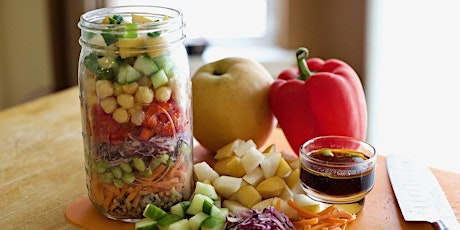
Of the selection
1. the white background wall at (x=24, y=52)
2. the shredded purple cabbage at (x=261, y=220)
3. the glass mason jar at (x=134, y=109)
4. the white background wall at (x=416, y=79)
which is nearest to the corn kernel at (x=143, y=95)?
the glass mason jar at (x=134, y=109)

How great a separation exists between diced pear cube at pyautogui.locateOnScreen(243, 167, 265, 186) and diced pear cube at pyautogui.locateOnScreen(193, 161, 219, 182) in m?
0.05

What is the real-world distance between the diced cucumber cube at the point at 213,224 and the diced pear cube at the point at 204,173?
155 millimetres

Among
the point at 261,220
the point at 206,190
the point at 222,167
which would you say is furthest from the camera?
the point at 222,167

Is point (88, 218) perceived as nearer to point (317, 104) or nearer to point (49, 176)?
Result: point (49, 176)

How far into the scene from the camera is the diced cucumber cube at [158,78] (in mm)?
1046

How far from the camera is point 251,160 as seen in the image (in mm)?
1190

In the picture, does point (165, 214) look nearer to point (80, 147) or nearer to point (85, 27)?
point (85, 27)

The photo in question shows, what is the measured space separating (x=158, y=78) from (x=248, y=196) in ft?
0.81

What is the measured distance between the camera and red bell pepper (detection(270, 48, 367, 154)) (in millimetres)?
1282

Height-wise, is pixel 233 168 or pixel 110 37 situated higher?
pixel 110 37

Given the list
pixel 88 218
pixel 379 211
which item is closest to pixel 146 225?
pixel 88 218

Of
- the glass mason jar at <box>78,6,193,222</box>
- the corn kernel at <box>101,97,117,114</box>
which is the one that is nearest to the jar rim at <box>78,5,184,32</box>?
the glass mason jar at <box>78,6,193,222</box>

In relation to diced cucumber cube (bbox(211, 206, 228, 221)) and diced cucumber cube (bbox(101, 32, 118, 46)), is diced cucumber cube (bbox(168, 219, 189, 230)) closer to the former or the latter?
diced cucumber cube (bbox(211, 206, 228, 221))

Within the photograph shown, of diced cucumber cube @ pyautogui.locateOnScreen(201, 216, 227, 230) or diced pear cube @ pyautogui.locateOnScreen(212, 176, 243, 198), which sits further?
diced pear cube @ pyautogui.locateOnScreen(212, 176, 243, 198)
